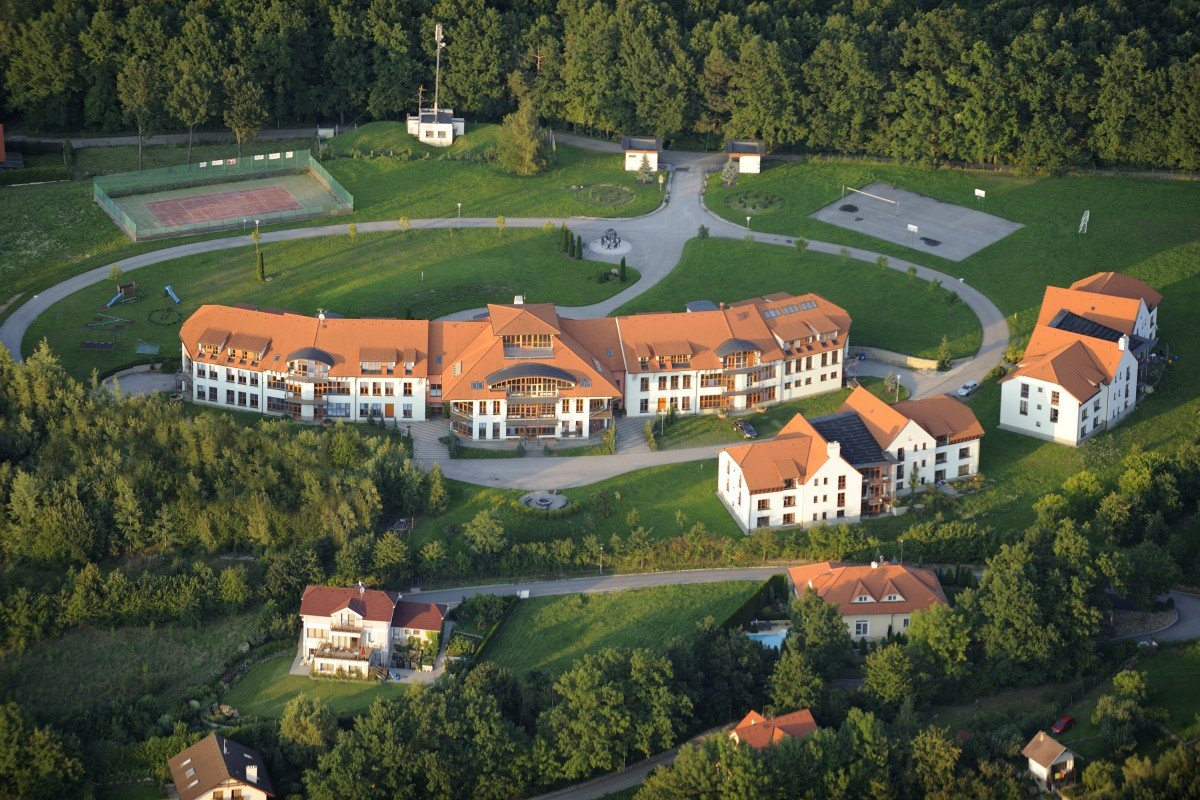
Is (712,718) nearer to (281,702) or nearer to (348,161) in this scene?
(281,702)

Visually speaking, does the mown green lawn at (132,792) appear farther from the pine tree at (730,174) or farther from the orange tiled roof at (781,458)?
the pine tree at (730,174)

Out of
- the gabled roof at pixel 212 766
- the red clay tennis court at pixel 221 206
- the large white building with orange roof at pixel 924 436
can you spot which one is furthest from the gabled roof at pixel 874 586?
the red clay tennis court at pixel 221 206

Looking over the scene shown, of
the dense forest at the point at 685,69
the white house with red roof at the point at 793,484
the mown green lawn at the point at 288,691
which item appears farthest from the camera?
the dense forest at the point at 685,69

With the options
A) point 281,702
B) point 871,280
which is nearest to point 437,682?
point 281,702

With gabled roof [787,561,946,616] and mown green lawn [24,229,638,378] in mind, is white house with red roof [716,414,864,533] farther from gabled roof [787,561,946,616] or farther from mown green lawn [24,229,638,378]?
mown green lawn [24,229,638,378]

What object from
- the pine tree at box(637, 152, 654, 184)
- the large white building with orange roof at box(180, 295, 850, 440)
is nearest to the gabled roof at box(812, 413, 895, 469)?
the large white building with orange roof at box(180, 295, 850, 440)

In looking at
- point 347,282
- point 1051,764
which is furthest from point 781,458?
point 347,282

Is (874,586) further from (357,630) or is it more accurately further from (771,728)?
(357,630)
